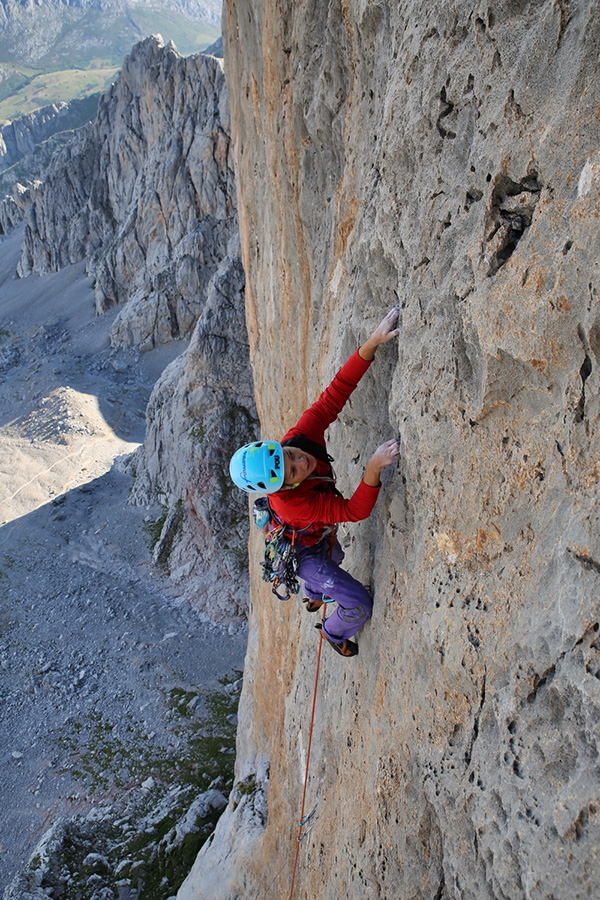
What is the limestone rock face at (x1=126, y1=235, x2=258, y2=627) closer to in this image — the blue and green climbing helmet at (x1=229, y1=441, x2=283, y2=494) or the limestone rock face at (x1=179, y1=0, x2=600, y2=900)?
the limestone rock face at (x1=179, y1=0, x2=600, y2=900)

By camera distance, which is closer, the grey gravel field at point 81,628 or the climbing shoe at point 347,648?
the climbing shoe at point 347,648

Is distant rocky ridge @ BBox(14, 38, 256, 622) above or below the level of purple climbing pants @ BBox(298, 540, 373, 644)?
below

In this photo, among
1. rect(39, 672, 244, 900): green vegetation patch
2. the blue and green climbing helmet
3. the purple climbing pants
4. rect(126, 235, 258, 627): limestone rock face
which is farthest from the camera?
rect(126, 235, 258, 627): limestone rock face

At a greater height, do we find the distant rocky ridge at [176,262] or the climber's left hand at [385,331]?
the climber's left hand at [385,331]

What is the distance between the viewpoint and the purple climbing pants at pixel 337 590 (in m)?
4.87

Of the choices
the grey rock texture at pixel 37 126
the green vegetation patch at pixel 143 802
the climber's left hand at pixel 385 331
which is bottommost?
the green vegetation patch at pixel 143 802

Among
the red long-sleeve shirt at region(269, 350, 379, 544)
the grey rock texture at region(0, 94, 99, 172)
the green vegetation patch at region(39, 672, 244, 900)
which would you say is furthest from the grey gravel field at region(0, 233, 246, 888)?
the grey rock texture at region(0, 94, 99, 172)

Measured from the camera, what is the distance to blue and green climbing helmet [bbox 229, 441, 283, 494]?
176 inches

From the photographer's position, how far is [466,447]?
3287mm

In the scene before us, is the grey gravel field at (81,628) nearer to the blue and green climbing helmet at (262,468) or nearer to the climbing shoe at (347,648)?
the climbing shoe at (347,648)

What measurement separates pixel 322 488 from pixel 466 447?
6.48ft

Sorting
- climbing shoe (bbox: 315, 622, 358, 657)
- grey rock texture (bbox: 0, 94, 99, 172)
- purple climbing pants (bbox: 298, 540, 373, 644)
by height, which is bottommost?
grey rock texture (bbox: 0, 94, 99, 172)

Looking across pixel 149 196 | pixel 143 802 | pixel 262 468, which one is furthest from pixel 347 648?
pixel 149 196

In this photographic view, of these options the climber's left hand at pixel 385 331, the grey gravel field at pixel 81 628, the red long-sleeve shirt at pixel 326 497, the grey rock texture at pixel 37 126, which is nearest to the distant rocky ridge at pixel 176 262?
the grey gravel field at pixel 81 628
